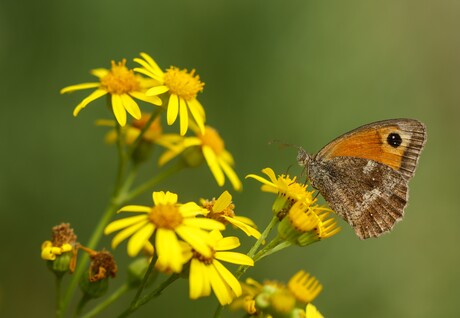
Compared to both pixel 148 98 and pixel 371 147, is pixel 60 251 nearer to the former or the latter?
pixel 148 98

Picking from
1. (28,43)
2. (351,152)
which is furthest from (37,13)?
(351,152)

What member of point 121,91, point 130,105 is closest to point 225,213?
point 130,105

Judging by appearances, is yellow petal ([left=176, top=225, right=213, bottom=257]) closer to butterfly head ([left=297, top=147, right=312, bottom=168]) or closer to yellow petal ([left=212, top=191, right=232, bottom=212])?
yellow petal ([left=212, top=191, right=232, bottom=212])

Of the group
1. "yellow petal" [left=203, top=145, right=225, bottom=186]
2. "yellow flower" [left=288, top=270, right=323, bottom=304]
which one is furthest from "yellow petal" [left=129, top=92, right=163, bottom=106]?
"yellow flower" [left=288, top=270, right=323, bottom=304]

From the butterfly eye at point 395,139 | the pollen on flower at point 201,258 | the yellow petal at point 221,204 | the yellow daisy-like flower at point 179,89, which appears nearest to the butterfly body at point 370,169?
the butterfly eye at point 395,139

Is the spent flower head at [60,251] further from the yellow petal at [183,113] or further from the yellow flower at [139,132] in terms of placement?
the yellow flower at [139,132]

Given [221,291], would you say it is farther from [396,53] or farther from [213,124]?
[396,53]
